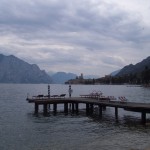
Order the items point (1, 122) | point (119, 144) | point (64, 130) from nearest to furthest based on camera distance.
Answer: point (119, 144) → point (64, 130) → point (1, 122)

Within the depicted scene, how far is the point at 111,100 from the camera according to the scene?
6088 centimetres

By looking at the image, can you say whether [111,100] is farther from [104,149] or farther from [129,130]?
[104,149]

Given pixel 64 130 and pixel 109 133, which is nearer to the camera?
pixel 109 133

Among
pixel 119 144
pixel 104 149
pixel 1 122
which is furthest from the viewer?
pixel 1 122

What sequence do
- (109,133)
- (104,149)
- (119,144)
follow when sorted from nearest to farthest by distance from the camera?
(104,149) < (119,144) < (109,133)

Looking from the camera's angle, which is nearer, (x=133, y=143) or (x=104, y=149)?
(x=104, y=149)

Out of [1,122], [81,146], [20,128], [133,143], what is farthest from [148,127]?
[1,122]

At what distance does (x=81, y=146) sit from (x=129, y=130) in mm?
10164

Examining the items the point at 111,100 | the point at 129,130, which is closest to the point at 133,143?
the point at 129,130

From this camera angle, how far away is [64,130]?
41.4 meters

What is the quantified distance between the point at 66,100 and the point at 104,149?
111 feet

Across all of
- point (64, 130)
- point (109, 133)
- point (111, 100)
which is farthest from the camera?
point (111, 100)

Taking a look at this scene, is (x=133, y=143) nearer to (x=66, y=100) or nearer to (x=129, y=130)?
(x=129, y=130)

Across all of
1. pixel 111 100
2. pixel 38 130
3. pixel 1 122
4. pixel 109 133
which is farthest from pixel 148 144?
pixel 111 100
